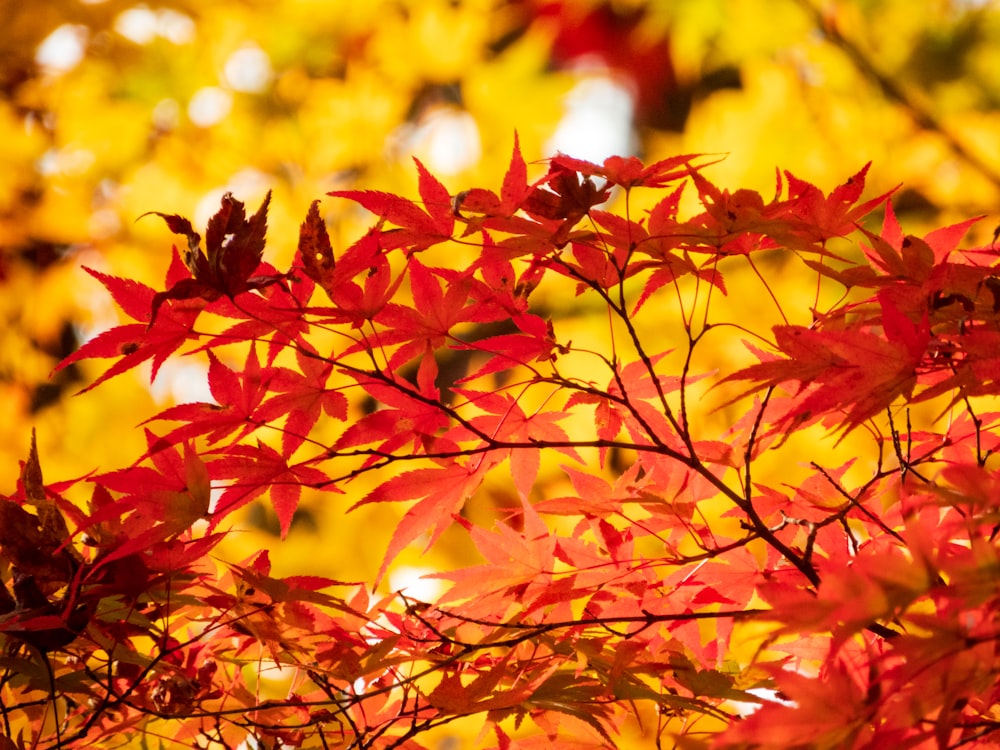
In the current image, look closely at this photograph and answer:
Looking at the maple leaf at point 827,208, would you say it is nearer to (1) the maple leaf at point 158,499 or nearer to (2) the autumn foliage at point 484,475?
(2) the autumn foliage at point 484,475

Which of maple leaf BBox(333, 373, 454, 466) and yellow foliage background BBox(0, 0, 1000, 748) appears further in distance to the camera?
yellow foliage background BBox(0, 0, 1000, 748)

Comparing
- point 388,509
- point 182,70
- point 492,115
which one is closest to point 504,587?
point 388,509

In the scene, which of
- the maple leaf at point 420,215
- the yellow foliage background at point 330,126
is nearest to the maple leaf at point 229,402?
the maple leaf at point 420,215

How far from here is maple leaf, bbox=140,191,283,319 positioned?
0.49m

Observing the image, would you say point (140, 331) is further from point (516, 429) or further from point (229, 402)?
point (516, 429)

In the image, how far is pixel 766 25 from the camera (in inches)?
76.5

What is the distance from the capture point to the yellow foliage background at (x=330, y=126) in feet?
5.95

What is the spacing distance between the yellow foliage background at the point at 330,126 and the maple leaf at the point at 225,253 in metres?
1.13

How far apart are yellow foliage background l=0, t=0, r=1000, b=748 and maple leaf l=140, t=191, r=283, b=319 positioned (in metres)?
1.13

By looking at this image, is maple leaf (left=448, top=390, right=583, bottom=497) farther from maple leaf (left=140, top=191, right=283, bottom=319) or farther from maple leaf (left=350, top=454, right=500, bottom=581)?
maple leaf (left=140, top=191, right=283, bottom=319)

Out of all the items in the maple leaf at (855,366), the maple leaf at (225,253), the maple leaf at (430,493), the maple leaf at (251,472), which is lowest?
the maple leaf at (855,366)

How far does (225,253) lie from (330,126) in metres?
1.83

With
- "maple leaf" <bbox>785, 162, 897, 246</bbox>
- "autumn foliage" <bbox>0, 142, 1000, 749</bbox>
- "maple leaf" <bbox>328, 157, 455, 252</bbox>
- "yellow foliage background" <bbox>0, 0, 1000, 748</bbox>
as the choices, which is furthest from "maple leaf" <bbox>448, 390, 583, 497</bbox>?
"yellow foliage background" <bbox>0, 0, 1000, 748</bbox>

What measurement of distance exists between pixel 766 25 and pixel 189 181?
1449 mm
